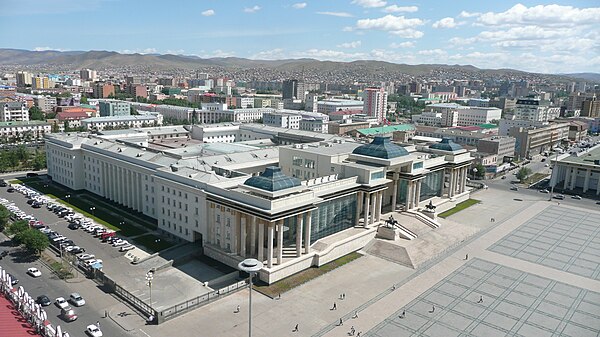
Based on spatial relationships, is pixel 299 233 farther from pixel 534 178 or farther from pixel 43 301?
pixel 534 178

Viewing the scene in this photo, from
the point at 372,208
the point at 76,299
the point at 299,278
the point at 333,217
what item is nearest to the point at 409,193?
the point at 372,208

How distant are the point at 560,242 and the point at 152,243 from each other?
2463 inches

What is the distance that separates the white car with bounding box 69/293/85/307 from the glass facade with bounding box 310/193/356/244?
1141 inches

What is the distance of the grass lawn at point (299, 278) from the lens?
170ft

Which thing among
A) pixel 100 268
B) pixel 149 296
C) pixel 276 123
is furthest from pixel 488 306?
pixel 276 123

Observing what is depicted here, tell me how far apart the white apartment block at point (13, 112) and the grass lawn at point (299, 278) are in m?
157

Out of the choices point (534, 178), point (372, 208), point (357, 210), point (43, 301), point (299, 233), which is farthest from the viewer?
point (534, 178)

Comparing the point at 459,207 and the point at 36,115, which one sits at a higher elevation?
the point at 36,115

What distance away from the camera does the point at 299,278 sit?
182 ft

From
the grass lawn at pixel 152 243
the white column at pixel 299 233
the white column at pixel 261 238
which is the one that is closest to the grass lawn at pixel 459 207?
the white column at pixel 299 233

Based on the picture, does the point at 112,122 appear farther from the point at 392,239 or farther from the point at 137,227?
the point at 392,239

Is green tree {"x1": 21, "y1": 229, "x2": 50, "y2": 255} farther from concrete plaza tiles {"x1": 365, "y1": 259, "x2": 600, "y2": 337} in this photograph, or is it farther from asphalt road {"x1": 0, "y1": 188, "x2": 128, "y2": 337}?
concrete plaza tiles {"x1": 365, "y1": 259, "x2": 600, "y2": 337}

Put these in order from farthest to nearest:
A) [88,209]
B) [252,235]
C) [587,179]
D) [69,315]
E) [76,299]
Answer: [587,179], [88,209], [252,235], [76,299], [69,315]

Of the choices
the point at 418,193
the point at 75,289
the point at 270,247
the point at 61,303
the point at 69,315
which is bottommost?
the point at 75,289
